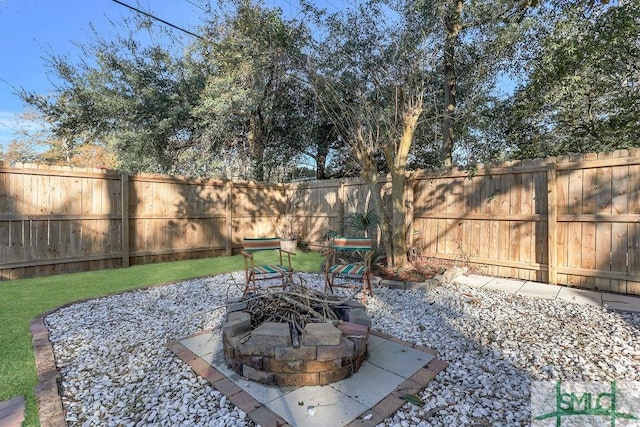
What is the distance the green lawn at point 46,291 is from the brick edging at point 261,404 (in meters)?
0.88

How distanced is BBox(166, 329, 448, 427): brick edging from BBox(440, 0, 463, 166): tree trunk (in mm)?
4780

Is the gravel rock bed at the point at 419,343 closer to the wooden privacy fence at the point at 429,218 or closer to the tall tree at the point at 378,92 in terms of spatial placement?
the wooden privacy fence at the point at 429,218

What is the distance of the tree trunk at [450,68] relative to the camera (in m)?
5.97

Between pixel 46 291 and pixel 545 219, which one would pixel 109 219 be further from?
pixel 545 219

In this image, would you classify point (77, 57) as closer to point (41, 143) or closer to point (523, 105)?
point (523, 105)

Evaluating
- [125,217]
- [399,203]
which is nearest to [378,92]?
[399,203]

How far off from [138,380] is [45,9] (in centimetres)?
824

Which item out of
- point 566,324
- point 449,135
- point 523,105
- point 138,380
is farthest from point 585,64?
point 138,380

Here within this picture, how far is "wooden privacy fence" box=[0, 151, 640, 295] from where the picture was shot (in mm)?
4035

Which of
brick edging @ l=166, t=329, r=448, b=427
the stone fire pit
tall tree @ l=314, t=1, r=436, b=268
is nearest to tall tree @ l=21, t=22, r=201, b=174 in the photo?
tall tree @ l=314, t=1, r=436, b=268

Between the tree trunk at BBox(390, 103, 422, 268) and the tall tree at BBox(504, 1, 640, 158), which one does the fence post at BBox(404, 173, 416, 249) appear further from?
the tall tree at BBox(504, 1, 640, 158)

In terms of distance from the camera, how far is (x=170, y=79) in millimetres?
8844

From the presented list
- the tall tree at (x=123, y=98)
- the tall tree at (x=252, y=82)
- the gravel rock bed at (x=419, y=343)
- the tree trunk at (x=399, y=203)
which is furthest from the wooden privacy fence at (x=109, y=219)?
the tree trunk at (x=399, y=203)

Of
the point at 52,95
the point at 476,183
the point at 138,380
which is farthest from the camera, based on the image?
the point at 52,95
